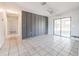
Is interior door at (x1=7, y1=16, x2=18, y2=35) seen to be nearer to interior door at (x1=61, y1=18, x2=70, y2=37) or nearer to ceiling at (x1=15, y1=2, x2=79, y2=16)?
ceiling at (x1=15, y1=2, x2=79, y2=16)

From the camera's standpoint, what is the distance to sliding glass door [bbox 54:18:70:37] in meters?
7.51

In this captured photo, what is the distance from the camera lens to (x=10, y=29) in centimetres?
1226

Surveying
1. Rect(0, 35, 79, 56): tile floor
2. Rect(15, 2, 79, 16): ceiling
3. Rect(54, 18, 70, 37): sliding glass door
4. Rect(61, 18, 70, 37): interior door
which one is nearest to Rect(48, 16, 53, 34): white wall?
Rect(54, 18, 70, 37): sliding glass door

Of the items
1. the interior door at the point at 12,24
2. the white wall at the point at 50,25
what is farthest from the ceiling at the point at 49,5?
the interior door at the point at 12,24

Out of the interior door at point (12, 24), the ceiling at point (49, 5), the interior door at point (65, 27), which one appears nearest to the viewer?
the ceiling at point (49, 5)

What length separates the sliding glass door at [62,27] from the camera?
7.51 metres

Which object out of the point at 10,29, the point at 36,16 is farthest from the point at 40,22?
the point at 10,29

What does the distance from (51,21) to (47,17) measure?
880mm

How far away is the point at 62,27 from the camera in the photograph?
823 cm

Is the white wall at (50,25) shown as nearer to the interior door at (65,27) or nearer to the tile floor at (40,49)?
the interior door at (65,27)

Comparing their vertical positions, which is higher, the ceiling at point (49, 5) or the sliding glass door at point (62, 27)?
the ceiling at point (49, 5)

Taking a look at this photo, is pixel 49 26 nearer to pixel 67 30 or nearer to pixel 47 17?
pixel 47 17

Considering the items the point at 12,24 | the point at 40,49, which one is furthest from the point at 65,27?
the point at 12,24

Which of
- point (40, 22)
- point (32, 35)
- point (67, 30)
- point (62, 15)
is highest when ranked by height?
point (62, 15)
